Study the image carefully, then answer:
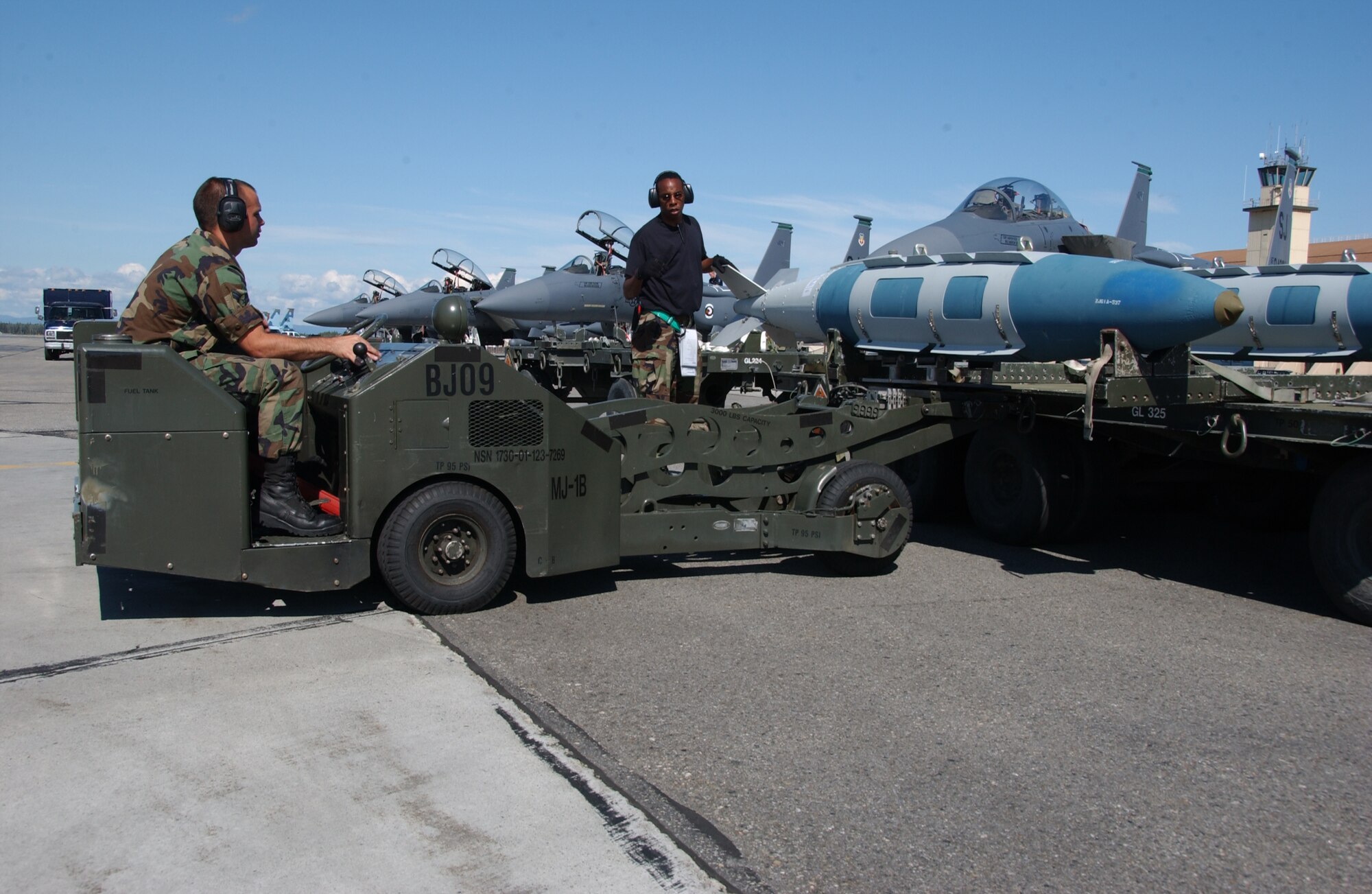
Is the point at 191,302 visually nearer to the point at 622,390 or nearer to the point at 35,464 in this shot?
the point at 35,464

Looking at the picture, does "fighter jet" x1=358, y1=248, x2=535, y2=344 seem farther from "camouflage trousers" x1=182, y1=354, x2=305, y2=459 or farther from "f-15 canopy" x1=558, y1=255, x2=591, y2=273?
"camouflage trousers" x1=182, y1=354, x2=305, y2=459

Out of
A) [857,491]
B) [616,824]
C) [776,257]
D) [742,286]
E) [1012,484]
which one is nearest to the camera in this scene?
[616,824]

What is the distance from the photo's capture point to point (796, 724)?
12.6ft

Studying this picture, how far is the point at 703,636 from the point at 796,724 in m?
1.17

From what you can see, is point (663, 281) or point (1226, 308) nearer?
point (1226, 308)

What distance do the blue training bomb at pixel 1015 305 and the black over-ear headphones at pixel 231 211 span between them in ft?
17.3

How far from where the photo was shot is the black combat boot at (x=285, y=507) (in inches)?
197

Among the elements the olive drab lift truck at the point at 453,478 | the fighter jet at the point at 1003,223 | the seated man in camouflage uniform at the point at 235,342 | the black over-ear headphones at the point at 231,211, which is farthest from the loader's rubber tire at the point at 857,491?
the fighter jet at the point at 1003,223

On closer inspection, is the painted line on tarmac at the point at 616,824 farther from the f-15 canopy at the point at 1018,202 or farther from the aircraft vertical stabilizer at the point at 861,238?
the aircraft vertical stabilizer at the point at 861,238

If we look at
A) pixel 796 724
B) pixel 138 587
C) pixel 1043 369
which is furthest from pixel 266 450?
pixel 1043 369

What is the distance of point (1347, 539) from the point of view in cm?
529

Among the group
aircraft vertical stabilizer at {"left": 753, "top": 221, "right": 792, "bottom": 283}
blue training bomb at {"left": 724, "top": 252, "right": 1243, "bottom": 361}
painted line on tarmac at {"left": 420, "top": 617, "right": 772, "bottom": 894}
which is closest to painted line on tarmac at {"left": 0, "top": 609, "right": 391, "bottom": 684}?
painted line on tarmac at {"left": 420, "top": 617, "right": 772, "bottom": 894}

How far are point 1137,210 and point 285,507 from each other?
16.5 metres

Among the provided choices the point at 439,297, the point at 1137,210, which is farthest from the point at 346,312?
the point at 1137,210
